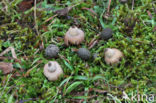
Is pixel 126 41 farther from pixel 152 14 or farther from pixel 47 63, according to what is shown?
pixel 47 63

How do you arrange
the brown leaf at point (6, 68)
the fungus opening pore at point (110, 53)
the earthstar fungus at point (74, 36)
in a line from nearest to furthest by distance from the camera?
the fungus opening pore at point (110, 53) < the brown leaf at point (6, 68) < the earthstar fungus at point (74, 36)

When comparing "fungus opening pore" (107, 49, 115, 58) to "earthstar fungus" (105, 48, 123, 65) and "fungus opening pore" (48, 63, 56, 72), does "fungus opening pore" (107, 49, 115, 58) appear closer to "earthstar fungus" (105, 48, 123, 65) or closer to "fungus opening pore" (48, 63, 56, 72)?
"earthstar fungus" (105, 48, 123, 65)

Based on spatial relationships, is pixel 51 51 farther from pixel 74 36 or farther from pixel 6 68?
pixel 6 68

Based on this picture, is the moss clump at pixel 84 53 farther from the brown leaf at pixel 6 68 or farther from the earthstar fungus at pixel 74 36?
the brown leaf at pixel 6 68

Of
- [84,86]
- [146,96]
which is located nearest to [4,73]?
[84,86]

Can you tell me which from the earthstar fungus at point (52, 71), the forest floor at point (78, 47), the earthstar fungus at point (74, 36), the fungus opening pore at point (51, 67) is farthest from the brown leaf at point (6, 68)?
the earthstar fungus at point (74, 36)

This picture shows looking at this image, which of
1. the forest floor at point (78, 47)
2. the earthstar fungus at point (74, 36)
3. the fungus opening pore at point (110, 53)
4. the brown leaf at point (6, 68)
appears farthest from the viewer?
the earthstar fungus at point (74, 36)

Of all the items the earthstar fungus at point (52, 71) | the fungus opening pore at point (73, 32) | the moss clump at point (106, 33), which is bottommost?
the earthstar fungus at point (52, 71)

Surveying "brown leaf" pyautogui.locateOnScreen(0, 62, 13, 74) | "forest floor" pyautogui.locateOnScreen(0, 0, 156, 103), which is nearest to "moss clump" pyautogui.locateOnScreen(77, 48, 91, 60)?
"forest floor" pyautogui.locateOnScreen(0, 0, 156, 103)

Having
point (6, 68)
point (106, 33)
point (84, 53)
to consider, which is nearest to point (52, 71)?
point (84, 53)
